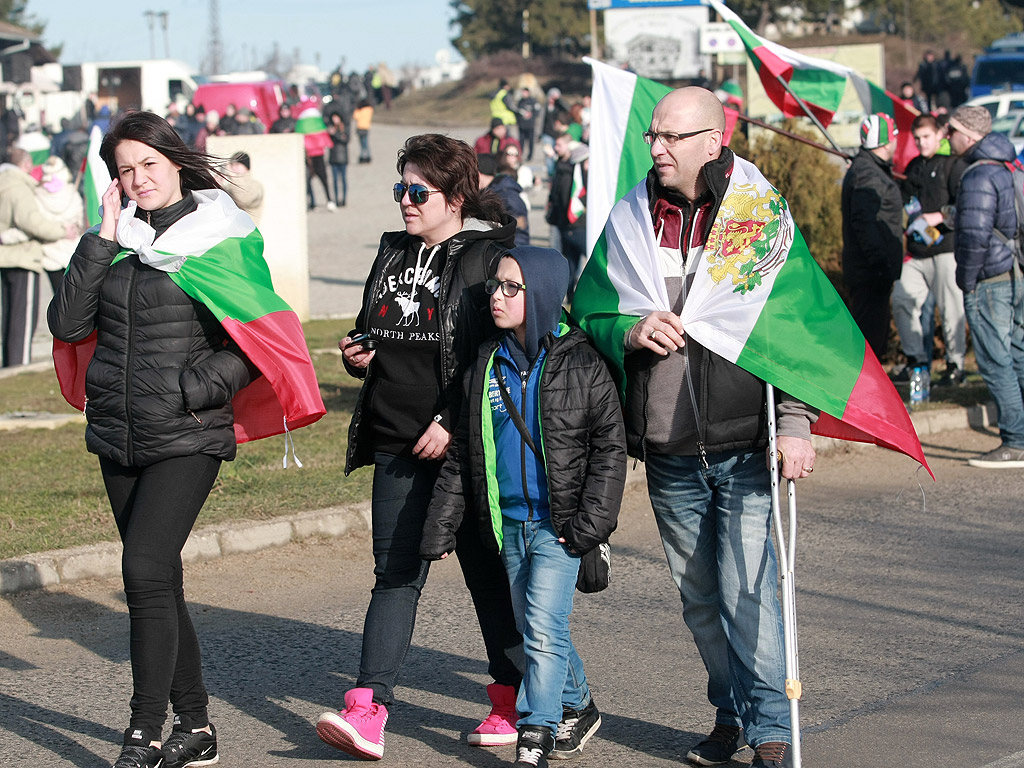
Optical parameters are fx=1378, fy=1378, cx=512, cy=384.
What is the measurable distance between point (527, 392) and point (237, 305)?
1.02 metres

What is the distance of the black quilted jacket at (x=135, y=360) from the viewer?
4.40 meters

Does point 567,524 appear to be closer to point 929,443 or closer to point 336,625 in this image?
point 336,625

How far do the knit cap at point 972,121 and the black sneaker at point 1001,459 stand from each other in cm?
213

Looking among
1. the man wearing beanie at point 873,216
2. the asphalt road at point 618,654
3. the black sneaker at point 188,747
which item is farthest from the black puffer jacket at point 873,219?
the black sneaker at point 188,747

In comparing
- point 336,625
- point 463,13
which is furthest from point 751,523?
point 463,13

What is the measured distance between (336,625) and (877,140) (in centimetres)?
621

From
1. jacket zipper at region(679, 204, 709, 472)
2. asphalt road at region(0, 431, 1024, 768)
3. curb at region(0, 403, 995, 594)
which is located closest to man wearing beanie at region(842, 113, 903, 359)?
asphalt road at region(0, 431, 1024, 768)

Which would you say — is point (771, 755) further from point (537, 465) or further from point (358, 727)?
point (358, 727)

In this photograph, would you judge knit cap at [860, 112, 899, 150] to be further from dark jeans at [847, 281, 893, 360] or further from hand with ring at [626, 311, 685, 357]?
hand with ring at [626, 311, 685, 357]

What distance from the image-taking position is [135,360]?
4.43 m

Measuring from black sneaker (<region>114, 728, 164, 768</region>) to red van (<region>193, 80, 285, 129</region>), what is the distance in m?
36.3

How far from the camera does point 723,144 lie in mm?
4293

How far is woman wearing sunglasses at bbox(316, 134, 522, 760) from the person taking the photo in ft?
14.8

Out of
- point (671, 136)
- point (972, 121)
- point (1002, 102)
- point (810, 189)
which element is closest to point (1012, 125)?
point (1002, 102)
